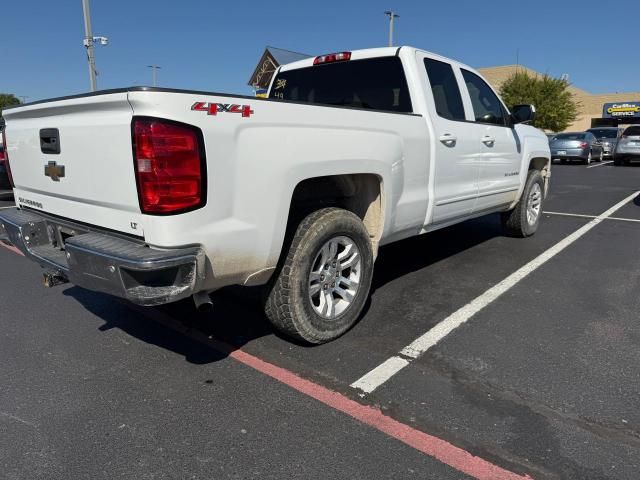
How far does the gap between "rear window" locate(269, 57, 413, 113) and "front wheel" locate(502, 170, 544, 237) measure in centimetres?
285

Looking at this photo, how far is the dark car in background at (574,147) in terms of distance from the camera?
66.8 feet

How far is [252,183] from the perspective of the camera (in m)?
2.67

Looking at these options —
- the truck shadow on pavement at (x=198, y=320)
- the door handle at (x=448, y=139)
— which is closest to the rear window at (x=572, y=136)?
the truck shadow on pavement at (x=198, y=320)

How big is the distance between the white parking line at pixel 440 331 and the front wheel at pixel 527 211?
0.52 m

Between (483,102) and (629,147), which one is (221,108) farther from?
(629,147)

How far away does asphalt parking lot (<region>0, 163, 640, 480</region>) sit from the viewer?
2303 millimetres

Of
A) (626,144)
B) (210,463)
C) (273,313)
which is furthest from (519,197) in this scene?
(626,144)

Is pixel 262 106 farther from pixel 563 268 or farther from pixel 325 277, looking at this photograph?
pixel 563 268

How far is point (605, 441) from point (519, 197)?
13.9 ft

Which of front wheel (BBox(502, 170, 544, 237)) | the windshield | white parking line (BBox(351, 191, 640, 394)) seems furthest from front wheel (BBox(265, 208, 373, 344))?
the windshield

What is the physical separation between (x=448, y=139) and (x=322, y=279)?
5.84 feet

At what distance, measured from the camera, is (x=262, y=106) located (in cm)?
268

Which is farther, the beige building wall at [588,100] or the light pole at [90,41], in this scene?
the beige building wall at [588,100]

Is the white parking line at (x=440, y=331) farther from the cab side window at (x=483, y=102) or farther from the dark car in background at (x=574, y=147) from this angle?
the dark car in background at (x=574, y=147)
